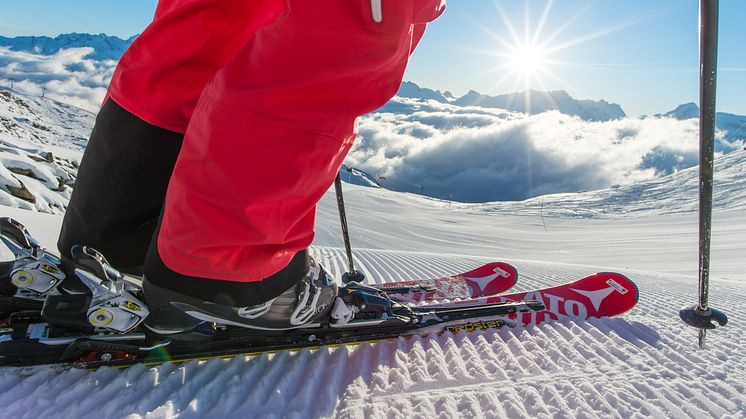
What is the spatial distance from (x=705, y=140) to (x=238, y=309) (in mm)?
1247

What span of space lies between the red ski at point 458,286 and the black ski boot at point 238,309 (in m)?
0.93

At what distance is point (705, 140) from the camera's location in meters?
1.13

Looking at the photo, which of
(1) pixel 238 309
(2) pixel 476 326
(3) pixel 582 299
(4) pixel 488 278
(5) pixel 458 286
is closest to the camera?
(1) pixel 238 309

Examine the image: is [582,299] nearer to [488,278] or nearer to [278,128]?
[488,278]

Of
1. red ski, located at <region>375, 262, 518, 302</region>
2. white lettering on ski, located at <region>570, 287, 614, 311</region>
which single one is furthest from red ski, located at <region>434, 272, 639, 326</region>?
red ski, located at <region>375, 262, 518, 302</region>

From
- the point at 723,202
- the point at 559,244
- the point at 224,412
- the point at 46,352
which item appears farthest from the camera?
the point at 723,202

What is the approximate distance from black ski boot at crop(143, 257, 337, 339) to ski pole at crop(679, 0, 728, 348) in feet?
3.35

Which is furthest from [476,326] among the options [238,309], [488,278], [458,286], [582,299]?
[488,278]

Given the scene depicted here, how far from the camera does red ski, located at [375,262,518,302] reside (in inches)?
86.0

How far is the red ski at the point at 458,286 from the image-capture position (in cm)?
218

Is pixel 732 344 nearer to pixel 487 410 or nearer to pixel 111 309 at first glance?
pixel 487 410

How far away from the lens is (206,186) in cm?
84

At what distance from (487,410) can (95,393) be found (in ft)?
2.77

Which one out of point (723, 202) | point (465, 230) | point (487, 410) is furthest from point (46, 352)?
point (723, 202)
